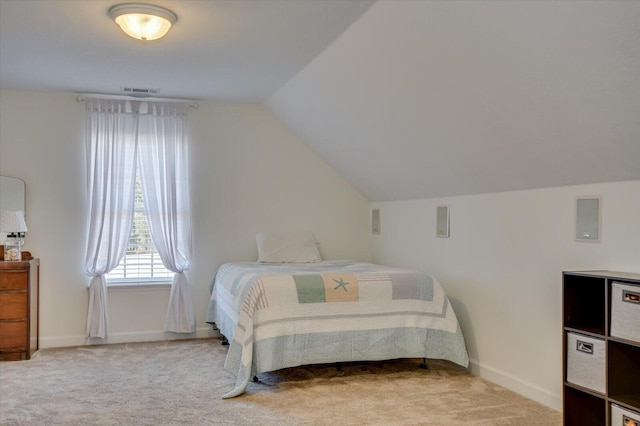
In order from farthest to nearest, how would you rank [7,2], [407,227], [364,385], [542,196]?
[407,227] → [364,385] → [542,196] → [7,2]

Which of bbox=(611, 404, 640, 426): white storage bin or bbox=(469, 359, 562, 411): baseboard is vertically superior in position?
bbox=(611, 404, 640, 426): white storage bin

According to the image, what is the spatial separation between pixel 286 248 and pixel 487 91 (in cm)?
292

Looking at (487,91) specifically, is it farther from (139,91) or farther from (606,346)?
(139,91)

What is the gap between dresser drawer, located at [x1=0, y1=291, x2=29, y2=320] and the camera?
461 centimetres

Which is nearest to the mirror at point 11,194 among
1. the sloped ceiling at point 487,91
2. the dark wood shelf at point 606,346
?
the sloped ceiling at point 487,91

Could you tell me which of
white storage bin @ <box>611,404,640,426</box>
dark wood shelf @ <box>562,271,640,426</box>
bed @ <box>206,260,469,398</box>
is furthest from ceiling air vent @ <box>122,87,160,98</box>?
white storage bin @ <box>611,404,640,426</box>

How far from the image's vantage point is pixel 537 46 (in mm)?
2658

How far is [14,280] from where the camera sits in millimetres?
4648

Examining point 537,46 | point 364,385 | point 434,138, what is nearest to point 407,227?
point 434,138

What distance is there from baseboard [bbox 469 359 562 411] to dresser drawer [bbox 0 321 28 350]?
Result: 11.5 ft

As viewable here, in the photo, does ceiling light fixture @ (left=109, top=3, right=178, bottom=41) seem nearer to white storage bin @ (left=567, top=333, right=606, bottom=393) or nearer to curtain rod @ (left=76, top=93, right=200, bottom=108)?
curtain rod @ (left=76, top=93, right=200, bottom=108)

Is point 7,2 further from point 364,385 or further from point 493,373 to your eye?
point 493,373

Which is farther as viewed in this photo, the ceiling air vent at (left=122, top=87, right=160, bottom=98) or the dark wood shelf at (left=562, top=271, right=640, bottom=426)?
the ceiling air vent at (left=122, top=87, right=160, bottom=98)

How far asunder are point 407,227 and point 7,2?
3.52 m
